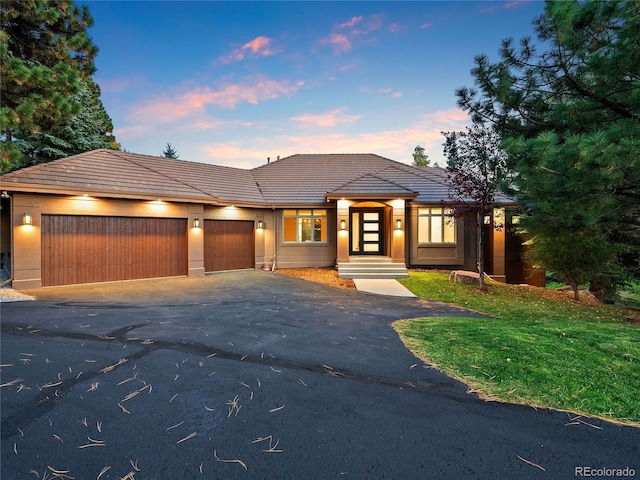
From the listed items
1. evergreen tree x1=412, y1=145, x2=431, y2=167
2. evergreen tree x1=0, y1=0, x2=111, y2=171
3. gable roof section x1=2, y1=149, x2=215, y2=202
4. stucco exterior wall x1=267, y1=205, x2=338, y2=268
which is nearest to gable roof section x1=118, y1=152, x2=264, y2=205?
gable roof section x1=2, y1=149, x2=215, y2=202

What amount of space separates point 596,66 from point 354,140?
21.6 metres

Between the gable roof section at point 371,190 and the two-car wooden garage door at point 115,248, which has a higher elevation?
the gable roof section at point 371,190

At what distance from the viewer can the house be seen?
30.5 feet

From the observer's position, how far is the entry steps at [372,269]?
1178 cm

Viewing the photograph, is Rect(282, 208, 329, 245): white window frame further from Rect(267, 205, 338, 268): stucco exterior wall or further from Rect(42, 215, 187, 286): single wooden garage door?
Rect(42, 215, 187, 286): single wooden garage door

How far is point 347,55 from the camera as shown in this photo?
42.0 ft

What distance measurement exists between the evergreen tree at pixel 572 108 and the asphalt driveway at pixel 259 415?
11.9ft

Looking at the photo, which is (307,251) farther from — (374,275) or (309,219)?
(374,275)

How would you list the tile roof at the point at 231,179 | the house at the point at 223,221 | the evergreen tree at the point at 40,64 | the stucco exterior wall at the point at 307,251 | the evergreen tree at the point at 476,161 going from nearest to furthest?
Result: the evergreen tree at the point at 40,64 < the evergreen tree at the point at 476,161 < the house at the point at 223,221 < the tile roof at the point at 231,179 < the stucco exterior wall at the point at 307,251

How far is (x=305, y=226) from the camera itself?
14703 mm

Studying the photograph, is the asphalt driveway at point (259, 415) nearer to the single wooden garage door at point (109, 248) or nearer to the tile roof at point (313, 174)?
the single wooden garage door at point (109, 248)

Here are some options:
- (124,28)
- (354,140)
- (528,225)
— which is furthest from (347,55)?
(354,140)

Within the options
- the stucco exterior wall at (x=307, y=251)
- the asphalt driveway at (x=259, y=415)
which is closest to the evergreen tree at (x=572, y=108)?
the asphalt driveway at (x=259, y=415)

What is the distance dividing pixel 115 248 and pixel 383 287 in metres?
9.39
